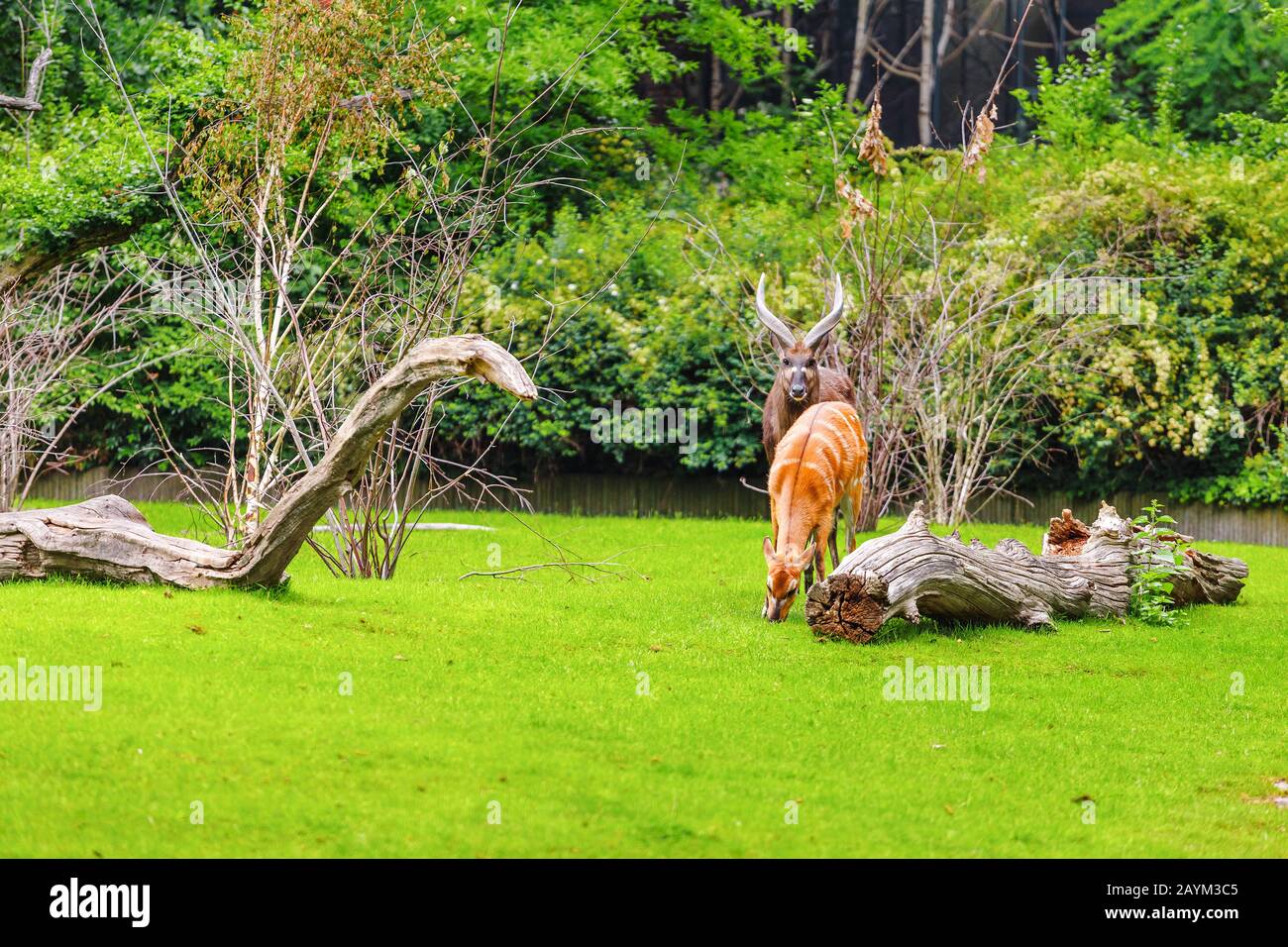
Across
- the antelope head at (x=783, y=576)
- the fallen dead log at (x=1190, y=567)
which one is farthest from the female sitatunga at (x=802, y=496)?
the fallen dead log at (x=1190, y=567)

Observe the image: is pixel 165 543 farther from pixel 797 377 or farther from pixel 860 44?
pixel 860 44

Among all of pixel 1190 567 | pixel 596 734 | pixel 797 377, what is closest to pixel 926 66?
pixel 1190 567

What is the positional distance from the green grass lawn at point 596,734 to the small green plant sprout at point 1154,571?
289 millimetres

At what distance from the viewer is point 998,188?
19859mm

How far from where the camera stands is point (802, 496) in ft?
32.8

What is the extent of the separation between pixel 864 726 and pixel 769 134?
19.2 m

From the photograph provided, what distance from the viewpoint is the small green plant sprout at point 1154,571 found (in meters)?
11.2

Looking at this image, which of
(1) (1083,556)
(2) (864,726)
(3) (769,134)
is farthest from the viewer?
(3) (769,134)

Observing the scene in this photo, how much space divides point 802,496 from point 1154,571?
318 centimetres

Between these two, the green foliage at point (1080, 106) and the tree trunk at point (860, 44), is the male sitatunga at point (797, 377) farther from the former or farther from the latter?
the tree trunk at point (860, 44)
